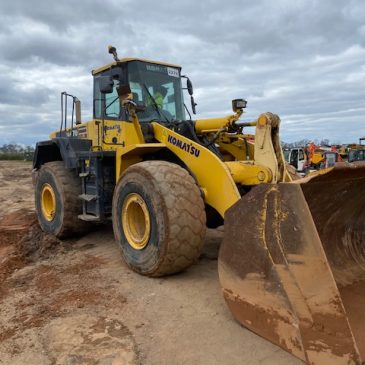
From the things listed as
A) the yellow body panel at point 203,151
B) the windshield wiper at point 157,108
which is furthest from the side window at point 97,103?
the windshield wiper at point 157,108

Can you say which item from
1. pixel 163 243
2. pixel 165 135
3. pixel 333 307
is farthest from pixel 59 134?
pixel 333 307

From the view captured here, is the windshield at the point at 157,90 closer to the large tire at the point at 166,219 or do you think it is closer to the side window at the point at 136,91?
the side window at the point at 136,91

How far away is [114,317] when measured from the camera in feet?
13.0

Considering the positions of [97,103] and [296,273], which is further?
[97,103]

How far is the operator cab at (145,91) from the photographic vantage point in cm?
613

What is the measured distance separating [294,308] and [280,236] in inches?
20.0

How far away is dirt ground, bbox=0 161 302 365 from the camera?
130 inches

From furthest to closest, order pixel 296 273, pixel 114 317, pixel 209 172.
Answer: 1. pixel 209 172
2. pixel 114 317
3. pixel 296 273

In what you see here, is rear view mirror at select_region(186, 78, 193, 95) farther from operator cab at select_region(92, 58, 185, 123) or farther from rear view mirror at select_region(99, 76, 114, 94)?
rear view mirror at select_region(99, 76, 114, 94)

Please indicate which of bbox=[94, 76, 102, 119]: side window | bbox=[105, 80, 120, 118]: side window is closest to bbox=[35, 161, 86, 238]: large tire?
bbox=[94, 76, 102, 119]: side window

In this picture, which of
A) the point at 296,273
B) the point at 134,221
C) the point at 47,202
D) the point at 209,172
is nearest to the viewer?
the point at 296,273

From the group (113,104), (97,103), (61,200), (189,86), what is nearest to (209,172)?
(113,104)

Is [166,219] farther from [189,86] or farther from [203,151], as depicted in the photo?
[189,86]

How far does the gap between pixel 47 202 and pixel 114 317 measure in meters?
4.20
